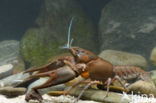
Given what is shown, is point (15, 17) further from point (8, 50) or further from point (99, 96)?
point (99, 96)

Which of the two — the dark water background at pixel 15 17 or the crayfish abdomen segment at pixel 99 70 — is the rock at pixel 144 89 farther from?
the dark water background at pixel 15 17

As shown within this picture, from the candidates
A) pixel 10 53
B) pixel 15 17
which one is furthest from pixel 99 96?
pixel 15 17

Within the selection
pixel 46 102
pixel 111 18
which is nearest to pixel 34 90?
pixel 46 102

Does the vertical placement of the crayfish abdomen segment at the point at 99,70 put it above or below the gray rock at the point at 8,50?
above

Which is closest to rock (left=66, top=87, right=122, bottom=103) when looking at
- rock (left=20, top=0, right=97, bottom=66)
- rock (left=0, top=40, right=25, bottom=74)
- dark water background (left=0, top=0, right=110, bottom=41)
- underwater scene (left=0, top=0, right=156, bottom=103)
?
underwater scene (left=0, top=0, right=156, bottom=103)

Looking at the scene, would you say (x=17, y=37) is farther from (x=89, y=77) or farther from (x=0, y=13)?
(x=89, y=77)

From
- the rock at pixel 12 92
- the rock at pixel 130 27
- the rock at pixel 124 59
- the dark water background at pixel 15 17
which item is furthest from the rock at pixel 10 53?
the rock at pixel 12 92
